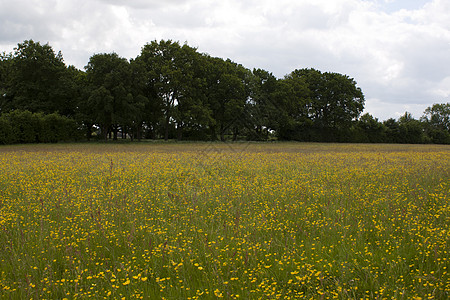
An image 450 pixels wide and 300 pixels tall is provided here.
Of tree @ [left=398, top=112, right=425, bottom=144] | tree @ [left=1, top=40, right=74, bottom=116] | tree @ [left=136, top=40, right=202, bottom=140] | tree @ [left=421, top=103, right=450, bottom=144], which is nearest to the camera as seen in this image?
tree @ [left=1, top=40, right=74, bottom=116]

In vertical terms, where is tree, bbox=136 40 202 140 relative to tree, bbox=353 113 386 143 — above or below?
above

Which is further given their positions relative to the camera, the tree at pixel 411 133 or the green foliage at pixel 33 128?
the tree at pixel 411 133

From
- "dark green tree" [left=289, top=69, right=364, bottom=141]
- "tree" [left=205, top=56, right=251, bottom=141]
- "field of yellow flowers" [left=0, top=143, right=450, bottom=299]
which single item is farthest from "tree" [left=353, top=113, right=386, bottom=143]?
"field of yellow flowers" [left=0, top=143, right=450, bottom=299]

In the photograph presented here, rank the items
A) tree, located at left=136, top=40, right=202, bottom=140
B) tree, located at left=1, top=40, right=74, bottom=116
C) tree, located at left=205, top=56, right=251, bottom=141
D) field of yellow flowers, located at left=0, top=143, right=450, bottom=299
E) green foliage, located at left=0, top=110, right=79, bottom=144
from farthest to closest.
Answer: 1. tree, located at left=205, top=56, right=251, bottom=141
2. tree, located at left=136, top=40, right=202, bottom=140
3. tree, located at left=1, top=40, right=74, bottom=116
4. green foliage, located at left=0, top=110, right=79, bottom=144
5. field of yellow flowers, located at left=0, top=143, right=450, bottom=299

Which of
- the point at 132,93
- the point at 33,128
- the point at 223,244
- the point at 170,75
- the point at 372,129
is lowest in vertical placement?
the point at 223,244

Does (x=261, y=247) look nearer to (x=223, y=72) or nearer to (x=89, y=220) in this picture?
(x=89, y=220)

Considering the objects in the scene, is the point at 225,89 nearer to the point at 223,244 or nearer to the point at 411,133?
the point at 223,244

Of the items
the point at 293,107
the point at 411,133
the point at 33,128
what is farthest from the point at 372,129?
the point at 33,128

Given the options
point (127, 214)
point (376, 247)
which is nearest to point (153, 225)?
point (127, 214)

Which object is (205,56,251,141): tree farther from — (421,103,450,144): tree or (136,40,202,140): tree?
(421,103,450,144): tree

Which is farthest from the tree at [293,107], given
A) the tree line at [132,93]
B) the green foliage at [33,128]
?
the green foliage at [33,128]

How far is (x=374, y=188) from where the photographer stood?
796 centimetres

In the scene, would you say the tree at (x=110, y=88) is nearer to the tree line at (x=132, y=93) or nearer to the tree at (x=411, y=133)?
the tree line at (x=132, y=93)

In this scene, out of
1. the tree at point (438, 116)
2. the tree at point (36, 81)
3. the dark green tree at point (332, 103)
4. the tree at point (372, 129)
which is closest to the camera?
the tree at point (36, 81)
